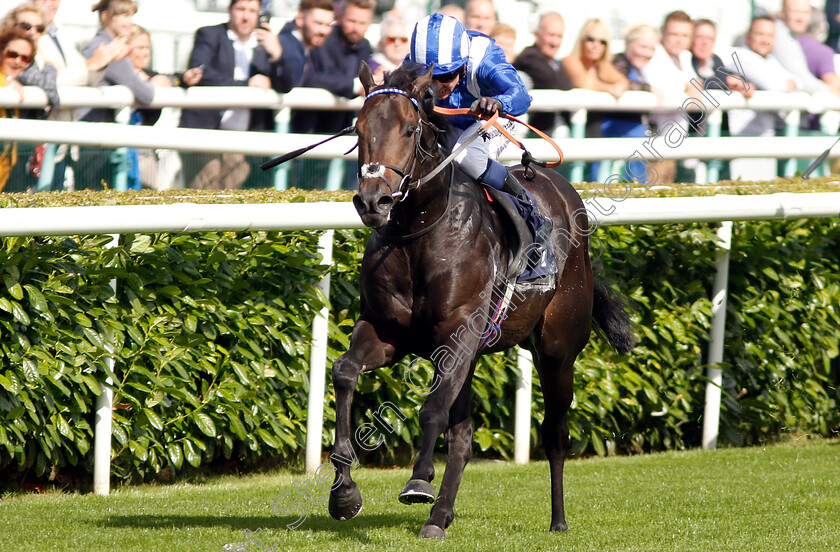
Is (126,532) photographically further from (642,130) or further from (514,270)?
(642,130)

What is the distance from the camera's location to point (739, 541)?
176 inches

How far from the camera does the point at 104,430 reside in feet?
16.9

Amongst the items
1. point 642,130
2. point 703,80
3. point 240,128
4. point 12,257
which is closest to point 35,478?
point 12,257

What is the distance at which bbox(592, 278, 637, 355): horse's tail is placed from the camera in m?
5.48

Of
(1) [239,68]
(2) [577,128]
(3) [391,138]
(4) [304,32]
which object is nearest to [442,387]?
(3) [391,138]

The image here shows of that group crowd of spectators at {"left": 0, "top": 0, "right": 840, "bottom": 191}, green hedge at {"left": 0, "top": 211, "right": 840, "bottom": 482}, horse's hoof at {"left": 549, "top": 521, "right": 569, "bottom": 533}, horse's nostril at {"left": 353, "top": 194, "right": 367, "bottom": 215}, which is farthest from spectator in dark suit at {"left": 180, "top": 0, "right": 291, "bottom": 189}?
horse's nostril at {"left": 353, "top": 194, "right": 367, "bottom": 215}

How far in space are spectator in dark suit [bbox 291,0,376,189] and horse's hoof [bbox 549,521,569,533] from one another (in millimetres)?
3531

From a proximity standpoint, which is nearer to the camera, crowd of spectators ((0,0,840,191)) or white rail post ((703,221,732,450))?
crowd of spectators ((0,0,840,191))

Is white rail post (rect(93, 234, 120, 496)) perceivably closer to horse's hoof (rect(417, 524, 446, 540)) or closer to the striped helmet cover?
horse's hoof (rect(417, 524, 446, 540))

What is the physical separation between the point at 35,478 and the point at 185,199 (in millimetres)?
1564

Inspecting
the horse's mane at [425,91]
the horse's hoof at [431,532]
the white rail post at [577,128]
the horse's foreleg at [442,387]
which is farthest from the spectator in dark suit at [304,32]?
the horse's hoof at [431,532]

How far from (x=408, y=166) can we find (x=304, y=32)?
4192 mm

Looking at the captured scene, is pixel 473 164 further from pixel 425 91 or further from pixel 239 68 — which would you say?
pixel 239 68

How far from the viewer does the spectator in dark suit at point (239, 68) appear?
728cm
